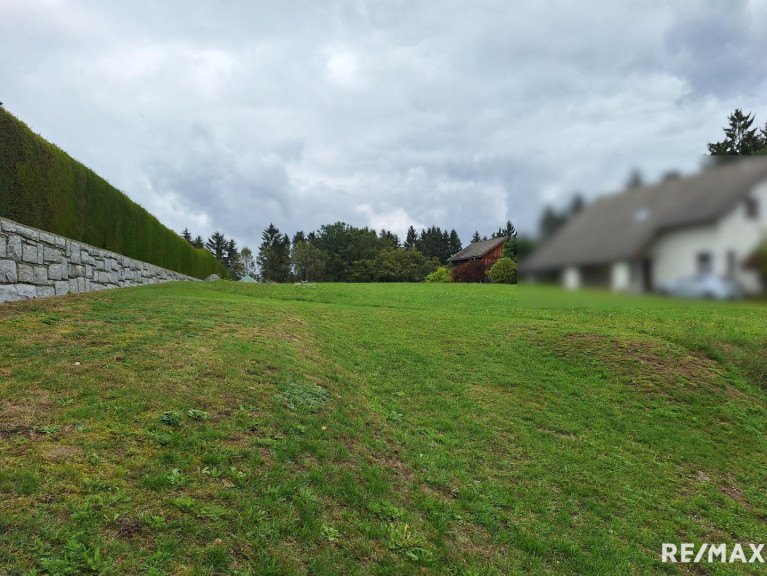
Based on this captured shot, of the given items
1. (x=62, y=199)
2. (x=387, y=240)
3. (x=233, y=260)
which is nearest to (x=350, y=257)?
(x=387, y=240)

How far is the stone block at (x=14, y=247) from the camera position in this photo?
796 cm

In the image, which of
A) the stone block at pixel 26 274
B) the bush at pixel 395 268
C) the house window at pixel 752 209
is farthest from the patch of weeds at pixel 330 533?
the bush at pixel 395 268

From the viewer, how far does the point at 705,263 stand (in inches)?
49.4

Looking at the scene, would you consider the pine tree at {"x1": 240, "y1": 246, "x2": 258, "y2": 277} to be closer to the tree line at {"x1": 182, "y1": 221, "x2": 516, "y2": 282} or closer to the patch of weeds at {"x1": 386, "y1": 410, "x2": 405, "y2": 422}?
the tree line at {"x1": 182, "y1": 221, "x2": 516, "y2": 282}

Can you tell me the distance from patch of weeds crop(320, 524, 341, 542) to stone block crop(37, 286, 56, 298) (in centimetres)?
991

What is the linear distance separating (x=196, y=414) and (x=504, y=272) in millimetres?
3774

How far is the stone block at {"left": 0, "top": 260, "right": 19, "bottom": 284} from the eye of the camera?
773cm

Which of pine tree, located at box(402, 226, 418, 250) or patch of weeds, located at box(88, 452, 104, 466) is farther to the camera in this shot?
pine tree, located at box(402, 226, 418, 250)

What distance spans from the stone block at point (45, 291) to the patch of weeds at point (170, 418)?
25.5ft

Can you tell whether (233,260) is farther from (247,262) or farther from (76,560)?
(76,560)

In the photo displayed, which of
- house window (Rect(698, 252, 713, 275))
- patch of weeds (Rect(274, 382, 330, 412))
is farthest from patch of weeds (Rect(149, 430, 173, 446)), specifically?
house window (Rect(698, 252, 713, 275))

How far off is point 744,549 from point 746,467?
86.5 inches

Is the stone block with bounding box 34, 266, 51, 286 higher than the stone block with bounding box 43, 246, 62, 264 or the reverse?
the reverse

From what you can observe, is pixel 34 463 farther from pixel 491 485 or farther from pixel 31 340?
pixel 491 485
